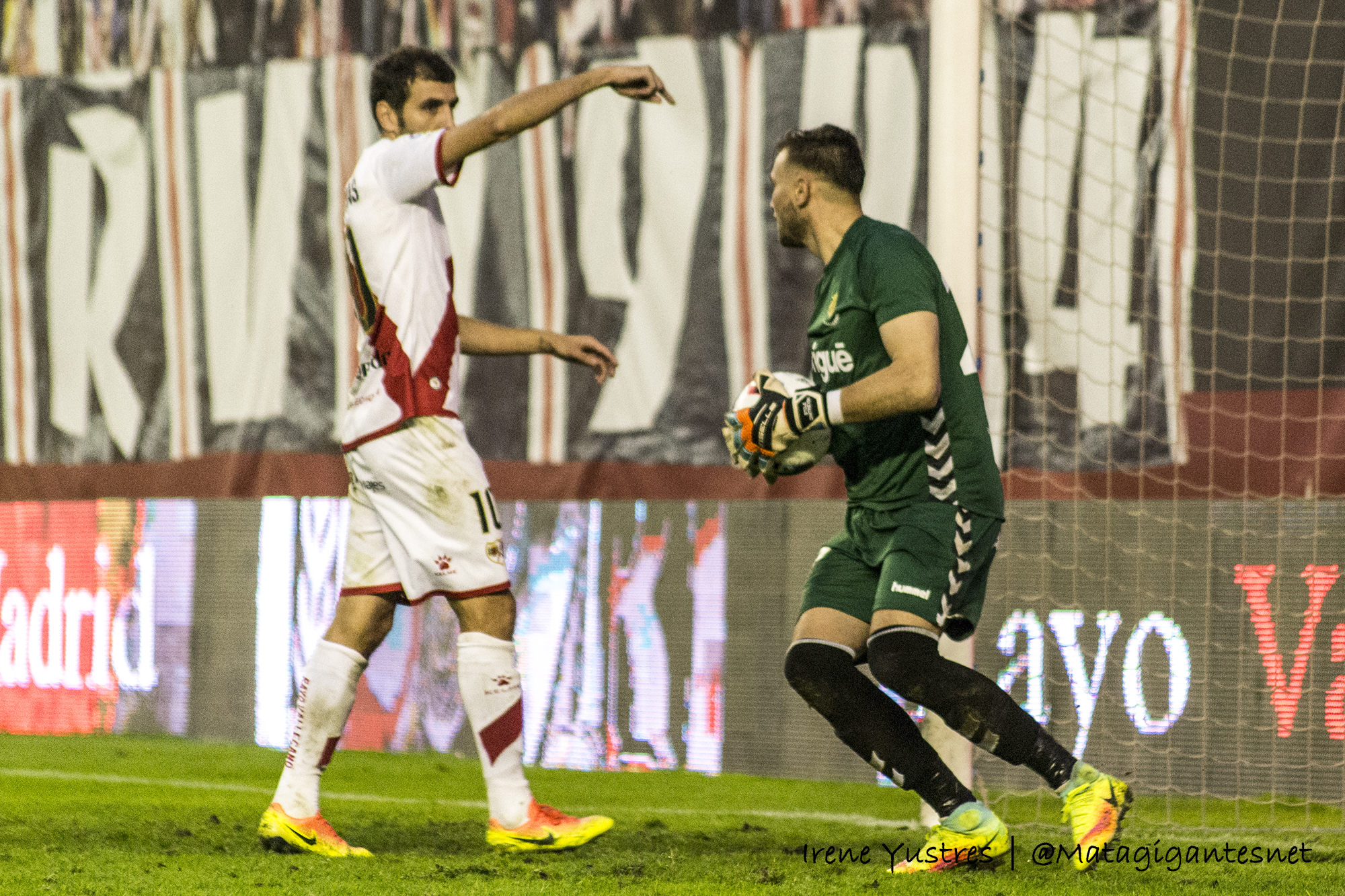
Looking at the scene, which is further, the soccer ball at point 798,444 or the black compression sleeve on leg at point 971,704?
the soccer ball at point 798,444

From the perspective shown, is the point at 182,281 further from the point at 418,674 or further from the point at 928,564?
the point at 928,564

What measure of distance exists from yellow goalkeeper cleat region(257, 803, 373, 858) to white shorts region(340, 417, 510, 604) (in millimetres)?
563

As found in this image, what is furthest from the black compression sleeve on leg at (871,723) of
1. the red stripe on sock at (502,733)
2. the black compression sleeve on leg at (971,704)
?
the red stripe on sock at (502,733)

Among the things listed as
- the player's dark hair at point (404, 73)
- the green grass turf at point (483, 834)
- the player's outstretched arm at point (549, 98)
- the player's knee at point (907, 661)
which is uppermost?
the player's dark hair at point (404, 73)

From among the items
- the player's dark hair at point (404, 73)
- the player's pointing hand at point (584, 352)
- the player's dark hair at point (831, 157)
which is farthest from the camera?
the player's pointing hand at point (584, 352)

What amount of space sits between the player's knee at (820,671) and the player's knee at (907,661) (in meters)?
0.11

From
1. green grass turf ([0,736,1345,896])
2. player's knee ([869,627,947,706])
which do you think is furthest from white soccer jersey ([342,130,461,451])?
player's knee ([869,627,947,706])

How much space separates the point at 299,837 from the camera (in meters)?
3.35

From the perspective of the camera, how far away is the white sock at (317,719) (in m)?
3.39

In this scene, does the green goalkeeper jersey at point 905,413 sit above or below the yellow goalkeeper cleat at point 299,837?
above

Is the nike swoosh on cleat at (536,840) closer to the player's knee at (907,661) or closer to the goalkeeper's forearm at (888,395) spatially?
the player's knee at (907,661)

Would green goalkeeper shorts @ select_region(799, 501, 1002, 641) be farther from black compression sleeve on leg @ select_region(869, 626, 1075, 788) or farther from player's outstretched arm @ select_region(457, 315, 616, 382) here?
player's outstretched arm @ select_region(457, 315, 616, 382)

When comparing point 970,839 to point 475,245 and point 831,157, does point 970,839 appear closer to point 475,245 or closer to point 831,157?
point 831,157

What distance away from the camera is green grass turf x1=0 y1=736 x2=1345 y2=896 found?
2955 millimetres
